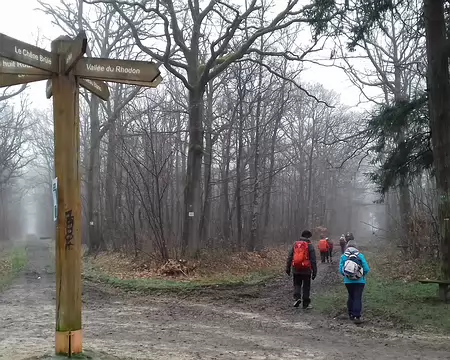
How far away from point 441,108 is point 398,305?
437 centimetres

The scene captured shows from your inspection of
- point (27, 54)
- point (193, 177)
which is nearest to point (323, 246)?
point (193, 177)

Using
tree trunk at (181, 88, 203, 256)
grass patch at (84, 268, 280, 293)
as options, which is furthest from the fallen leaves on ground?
tree trunk at (181, 88, 203, 256)

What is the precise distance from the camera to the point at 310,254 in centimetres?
1144

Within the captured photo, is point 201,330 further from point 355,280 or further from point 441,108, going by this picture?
point 441,108

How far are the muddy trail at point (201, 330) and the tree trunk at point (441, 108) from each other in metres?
3.36

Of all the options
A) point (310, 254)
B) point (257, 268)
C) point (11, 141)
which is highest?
point (11, 141)

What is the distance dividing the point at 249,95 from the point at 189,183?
7.94 meters

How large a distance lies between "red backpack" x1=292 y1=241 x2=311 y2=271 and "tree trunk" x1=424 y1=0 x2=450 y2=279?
294 centimetres

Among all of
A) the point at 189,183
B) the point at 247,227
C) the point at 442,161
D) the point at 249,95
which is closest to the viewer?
the point at 442,161

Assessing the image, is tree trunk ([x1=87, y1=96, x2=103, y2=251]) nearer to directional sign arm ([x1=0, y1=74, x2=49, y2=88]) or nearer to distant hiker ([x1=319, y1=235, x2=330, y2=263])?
distant hiker ([x1=319, y1=235, x2=330, y2=263])

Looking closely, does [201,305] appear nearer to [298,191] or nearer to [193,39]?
[193,39]

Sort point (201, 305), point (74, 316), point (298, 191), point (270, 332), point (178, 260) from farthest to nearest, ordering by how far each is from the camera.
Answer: point (298, 191) < point (178, 260) < point (201, 305) < point (270, 332) < point (74, 316)

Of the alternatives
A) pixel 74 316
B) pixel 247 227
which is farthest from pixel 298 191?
pixel 74 316

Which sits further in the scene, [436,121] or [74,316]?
[436,121]
